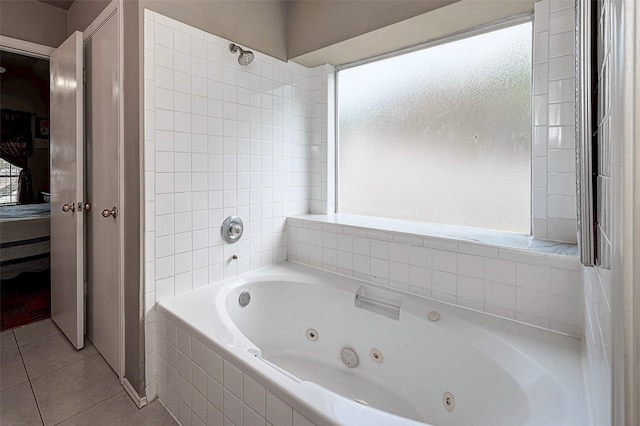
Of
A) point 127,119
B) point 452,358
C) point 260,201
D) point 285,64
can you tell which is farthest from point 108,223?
point 452,358

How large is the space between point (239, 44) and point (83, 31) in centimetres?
108

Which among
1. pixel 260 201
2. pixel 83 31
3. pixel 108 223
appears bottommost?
pixel 108 223

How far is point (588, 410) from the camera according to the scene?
93cm

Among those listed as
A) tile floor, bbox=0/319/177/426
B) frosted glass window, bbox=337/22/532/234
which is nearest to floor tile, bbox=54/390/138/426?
tile floor, bbox=0/319/177/426

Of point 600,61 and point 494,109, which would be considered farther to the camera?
point 494,109

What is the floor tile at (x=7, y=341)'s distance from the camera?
2.13 metres

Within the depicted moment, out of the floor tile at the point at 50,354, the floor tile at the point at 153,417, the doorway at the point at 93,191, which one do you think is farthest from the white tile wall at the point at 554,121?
the floor tile at the point at 50,354

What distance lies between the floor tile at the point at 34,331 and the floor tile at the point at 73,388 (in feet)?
1.86

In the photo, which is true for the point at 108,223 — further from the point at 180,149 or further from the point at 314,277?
the point at 314,277

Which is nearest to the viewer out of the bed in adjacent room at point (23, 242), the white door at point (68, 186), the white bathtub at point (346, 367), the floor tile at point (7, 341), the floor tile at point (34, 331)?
the white bathtub at point (346, 367)

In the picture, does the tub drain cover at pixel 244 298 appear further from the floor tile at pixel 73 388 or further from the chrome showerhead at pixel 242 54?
the chrome showerhead at pixel 242 54

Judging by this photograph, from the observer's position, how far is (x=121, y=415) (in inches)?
62.1

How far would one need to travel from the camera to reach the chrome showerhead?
188 cm

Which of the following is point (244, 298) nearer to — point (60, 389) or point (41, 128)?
point (60, 389)
